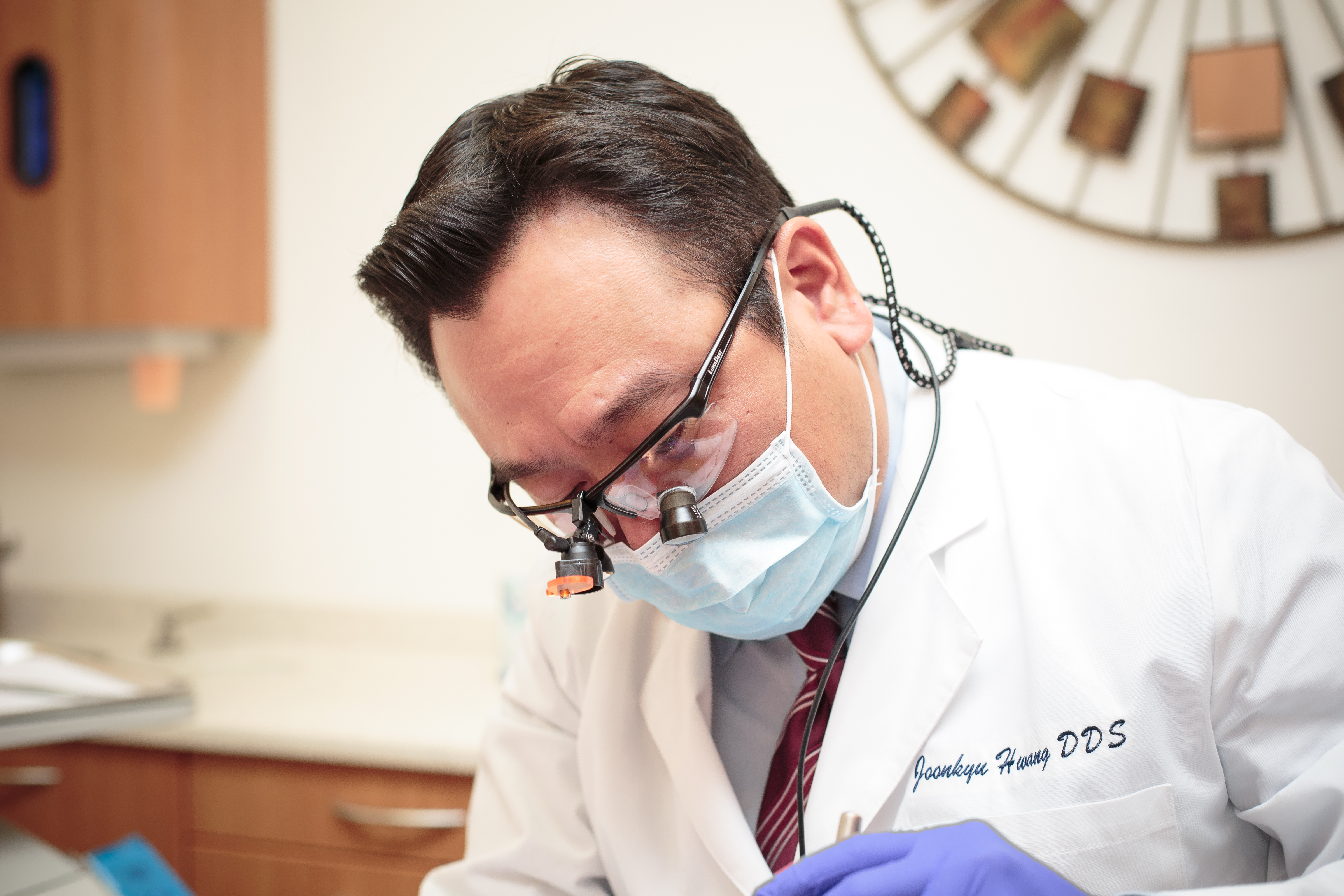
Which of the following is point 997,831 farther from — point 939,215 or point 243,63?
point 243,63

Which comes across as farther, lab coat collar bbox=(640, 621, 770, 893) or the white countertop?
the white countertop

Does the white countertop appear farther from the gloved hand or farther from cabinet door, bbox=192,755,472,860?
the gloved hand

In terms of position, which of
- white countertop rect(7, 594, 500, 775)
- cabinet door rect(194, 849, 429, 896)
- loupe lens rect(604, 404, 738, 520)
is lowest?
cabinet door rect(194, 849, 429, 896)

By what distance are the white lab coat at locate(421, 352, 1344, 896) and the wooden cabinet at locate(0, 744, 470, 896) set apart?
0.77m

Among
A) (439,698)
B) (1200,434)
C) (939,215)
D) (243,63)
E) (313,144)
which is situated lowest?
(439,698)

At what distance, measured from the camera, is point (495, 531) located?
83.6 inches

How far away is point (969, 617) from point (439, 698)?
4.18ft

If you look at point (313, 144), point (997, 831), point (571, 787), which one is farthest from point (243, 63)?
point (997, 831)

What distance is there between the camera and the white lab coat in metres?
0.82

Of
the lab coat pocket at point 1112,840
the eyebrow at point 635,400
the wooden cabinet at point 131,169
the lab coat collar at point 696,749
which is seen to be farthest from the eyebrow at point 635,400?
the wooden cabinet at point 131,169

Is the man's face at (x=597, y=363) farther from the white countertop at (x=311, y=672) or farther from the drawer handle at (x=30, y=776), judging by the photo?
the drawer handle at (x=30, y=776)

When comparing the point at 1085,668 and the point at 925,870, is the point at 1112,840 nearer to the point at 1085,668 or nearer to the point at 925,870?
the point at 1085,668

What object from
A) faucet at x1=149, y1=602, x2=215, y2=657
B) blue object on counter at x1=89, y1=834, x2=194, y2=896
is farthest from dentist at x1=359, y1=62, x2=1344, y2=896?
faucet at x1=149, y1=602, x2=215, y2=657

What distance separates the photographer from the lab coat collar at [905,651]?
2.94 ft
